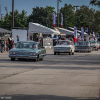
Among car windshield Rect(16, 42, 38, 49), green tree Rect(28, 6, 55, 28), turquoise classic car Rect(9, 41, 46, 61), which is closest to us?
turquoise classic car Rect(9, 41, 46, 61)

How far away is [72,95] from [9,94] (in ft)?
5.41

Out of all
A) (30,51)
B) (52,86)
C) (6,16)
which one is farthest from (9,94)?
(6,16)

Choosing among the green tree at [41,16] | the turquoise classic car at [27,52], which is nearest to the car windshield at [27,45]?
the turquoise classic car at [27,52]

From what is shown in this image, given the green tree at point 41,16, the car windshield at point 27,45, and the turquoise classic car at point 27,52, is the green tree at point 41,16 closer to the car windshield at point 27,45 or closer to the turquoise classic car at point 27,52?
the car windshield at point 27,45

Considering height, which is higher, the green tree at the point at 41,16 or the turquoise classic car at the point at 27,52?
the green tree at the point at 41,16

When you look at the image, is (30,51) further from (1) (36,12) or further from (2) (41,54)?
(1) (36,12)

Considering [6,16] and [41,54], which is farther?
[6,16]

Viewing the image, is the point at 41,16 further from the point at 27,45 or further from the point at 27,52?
the point at 27,52

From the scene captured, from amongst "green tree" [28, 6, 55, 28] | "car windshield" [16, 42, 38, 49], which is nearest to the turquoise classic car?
"car windshield" [16, 42, 38, 49]

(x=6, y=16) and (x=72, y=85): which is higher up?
(x=6, y=16)

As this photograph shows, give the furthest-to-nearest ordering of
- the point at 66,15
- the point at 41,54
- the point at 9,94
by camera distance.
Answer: the point at 66,15 → the point at 41,54 → the point at 9,94

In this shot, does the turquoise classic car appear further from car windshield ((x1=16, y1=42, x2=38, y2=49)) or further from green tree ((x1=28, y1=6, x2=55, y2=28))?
green tree ((x1=28, y1=6, x2=55, y2=28))

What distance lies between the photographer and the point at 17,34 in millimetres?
39125

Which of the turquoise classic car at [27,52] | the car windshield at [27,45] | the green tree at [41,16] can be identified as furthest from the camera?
the green tree at [41,16]
